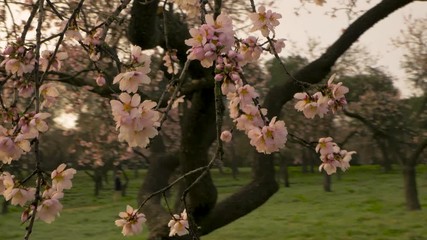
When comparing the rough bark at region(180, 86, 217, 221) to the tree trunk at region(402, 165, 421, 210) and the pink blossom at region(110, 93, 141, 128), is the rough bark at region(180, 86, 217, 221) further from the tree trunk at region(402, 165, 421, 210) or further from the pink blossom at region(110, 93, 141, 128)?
the tree trunk at region(402, 165, 421, 210)

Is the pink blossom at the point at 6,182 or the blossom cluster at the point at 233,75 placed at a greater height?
the blossom cluster at the point at 233,75

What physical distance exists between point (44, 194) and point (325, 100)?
5.50 feet

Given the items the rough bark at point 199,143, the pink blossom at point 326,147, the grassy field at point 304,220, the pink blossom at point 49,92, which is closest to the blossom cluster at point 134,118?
the pink blossom at point 49,92

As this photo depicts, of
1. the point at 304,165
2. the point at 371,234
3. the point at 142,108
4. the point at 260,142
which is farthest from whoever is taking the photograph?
the point at 304,165

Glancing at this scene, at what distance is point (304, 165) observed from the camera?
4794 centimetres

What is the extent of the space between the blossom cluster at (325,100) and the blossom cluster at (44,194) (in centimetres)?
142

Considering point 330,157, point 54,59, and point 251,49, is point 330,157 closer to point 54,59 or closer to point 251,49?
point 251,49

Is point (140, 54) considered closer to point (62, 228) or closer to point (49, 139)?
point (62, 228)

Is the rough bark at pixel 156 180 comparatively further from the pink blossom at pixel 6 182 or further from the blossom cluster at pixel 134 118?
the blossom cluster at pixel 134 118

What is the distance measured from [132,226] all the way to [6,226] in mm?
17437

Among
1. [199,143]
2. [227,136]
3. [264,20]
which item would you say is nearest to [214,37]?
[264,20]

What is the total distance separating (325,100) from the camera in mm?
3307

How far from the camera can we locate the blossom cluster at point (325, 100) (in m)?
3.28

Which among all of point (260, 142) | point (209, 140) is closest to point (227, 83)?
point (260, 142)
